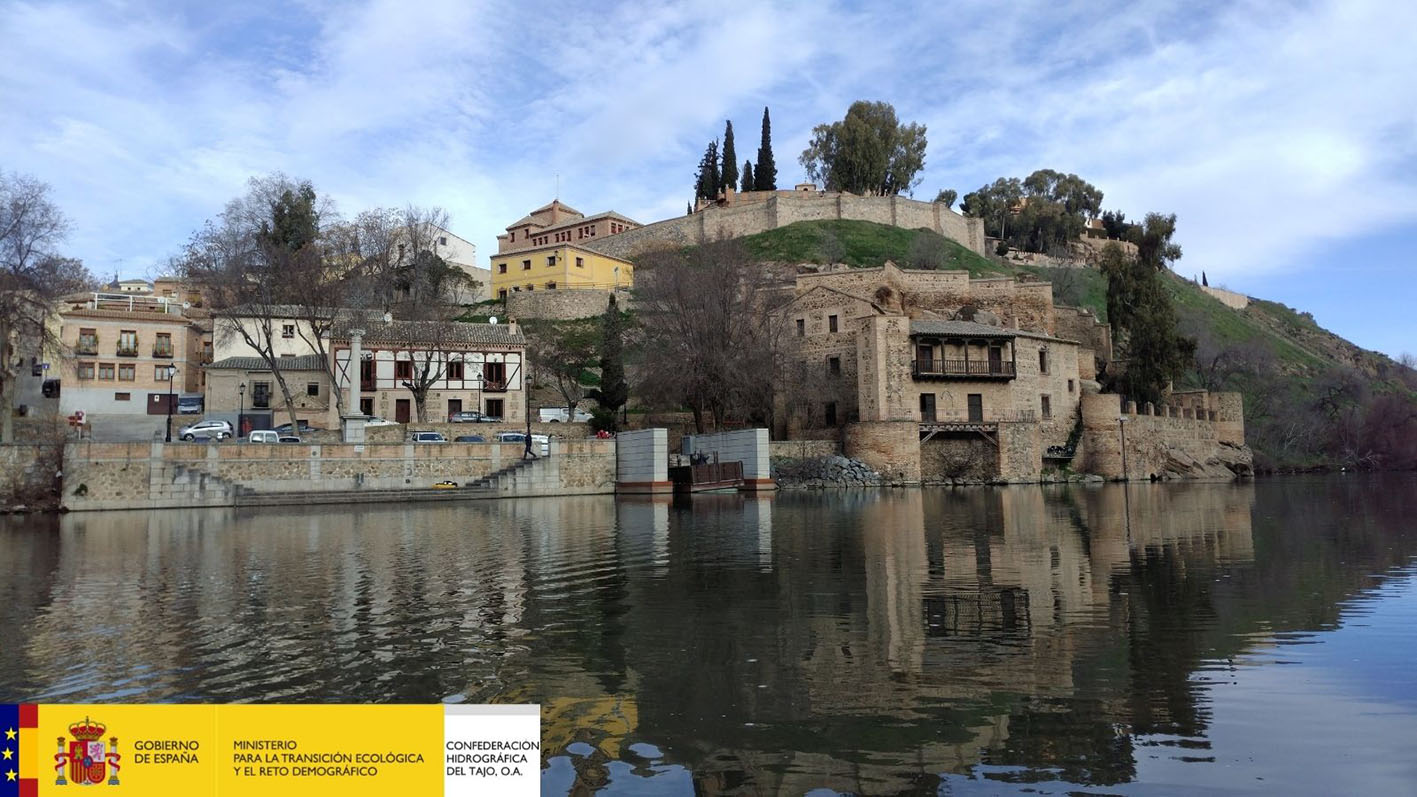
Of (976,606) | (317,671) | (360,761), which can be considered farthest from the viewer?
(976,606)

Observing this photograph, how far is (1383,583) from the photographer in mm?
12484

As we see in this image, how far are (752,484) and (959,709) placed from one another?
104ft

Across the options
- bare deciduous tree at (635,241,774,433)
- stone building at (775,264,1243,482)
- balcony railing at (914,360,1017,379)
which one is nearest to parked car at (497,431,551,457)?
bare deciduous tree at (635,241,774,433)

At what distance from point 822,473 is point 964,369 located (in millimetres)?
10327

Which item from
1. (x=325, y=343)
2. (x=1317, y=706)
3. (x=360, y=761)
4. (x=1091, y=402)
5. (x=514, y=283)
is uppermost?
(x=514, y=283)

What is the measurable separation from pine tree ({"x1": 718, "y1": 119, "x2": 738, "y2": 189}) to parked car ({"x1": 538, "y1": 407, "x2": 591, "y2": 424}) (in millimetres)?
46508

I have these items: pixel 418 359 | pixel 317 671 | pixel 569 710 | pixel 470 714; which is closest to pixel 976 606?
pixel 569 710

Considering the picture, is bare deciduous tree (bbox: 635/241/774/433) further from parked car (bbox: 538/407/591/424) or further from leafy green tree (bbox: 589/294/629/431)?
parked car (bbox: 538/407/591/424)

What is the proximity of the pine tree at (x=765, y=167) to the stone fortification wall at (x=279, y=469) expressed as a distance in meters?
56.9

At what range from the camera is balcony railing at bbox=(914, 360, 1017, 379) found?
4681 cm

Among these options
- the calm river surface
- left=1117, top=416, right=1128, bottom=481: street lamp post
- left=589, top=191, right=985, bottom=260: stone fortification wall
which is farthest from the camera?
left=589, top=191, right=985, bottom=260: stone fortification wall

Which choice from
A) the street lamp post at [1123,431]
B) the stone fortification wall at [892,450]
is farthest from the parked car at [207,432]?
the street lamp post at [1123,431]

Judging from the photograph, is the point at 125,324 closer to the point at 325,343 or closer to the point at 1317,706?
the point at 325,343

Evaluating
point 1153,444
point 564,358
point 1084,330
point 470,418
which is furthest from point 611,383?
point 1084,330
